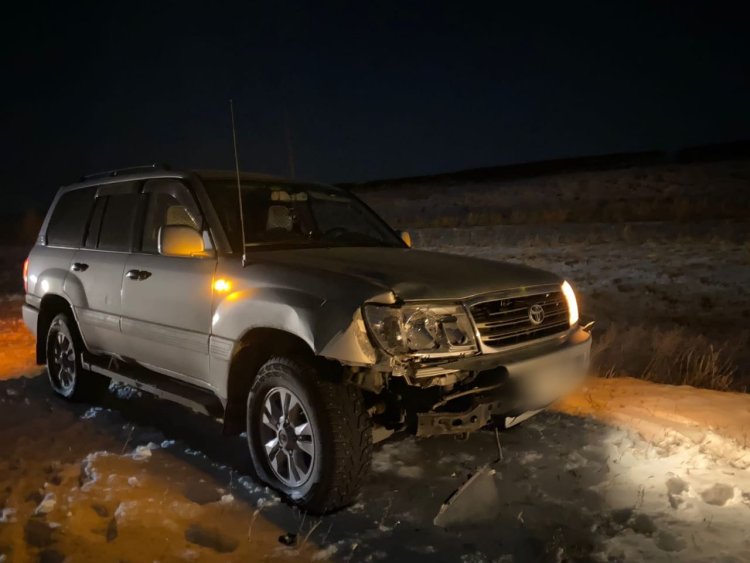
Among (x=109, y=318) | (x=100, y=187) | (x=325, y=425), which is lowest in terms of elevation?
(x=325, y=425)

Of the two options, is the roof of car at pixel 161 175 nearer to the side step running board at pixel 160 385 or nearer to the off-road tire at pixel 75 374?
the off-road tire at pixel 75 374

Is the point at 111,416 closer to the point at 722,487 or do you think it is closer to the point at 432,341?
the point at 432,341

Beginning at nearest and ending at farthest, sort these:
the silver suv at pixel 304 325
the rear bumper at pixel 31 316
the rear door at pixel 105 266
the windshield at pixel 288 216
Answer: the silver suv at pixel 304 325 < the windshield at pixel 288 216 < the rear door at pixel 105 266 < the rear bumper at pixel 31 316

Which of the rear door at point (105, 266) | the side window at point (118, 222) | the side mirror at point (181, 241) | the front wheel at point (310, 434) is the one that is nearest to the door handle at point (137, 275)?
the rear door at point (105, 266)

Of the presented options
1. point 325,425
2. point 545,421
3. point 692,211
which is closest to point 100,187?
point 325,425

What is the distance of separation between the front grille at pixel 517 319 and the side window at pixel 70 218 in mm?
3615

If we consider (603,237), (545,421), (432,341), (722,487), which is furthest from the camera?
(603,237)

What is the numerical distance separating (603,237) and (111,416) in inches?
586

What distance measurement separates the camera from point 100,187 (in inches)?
206

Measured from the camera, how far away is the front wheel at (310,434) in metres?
3.20

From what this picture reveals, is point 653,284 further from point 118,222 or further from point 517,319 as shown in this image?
point 118,222

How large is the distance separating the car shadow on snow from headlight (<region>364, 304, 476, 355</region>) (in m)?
0.92

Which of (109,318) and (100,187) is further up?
(100,187)

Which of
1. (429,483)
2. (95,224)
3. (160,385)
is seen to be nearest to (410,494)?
(429,483)
